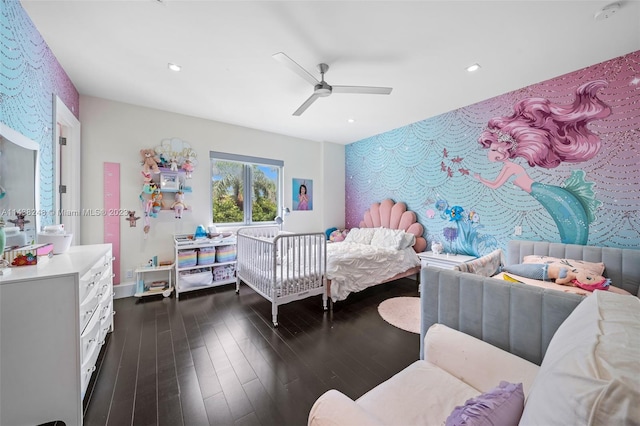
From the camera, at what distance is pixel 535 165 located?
2.86 metres

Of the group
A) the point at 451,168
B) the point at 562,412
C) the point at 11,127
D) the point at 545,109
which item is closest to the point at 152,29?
the point at 11,127

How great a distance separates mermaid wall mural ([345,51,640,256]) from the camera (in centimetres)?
235

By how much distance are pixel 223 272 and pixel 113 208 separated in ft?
5.53

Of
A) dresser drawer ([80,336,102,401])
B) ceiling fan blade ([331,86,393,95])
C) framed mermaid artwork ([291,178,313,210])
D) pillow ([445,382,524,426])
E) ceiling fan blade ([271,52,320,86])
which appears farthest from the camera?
framed mermaid artwork ([291,178,313,210])

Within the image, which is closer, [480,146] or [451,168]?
[480,146]

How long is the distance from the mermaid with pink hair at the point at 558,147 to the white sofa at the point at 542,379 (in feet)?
7.47

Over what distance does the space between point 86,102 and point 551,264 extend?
561cm

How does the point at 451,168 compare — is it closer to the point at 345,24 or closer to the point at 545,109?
the point at 545,109

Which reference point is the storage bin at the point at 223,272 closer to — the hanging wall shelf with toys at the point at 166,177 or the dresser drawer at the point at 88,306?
the hanging wall shelf with toys at the point at 166,177

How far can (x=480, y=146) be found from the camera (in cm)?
329

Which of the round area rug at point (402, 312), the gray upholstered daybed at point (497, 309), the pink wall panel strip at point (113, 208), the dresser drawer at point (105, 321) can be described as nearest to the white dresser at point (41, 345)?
the dresser drawer at point (105, 321)

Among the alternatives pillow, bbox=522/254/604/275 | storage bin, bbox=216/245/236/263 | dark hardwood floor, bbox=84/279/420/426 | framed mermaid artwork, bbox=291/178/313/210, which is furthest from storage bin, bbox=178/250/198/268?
pillow, bbox=522/254/604/275

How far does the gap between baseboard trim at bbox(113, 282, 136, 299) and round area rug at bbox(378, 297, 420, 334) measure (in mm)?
3336

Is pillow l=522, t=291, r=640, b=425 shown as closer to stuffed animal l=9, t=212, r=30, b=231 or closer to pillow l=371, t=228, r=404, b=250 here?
stuffed animal l=9, t=212, r=30, b=231
